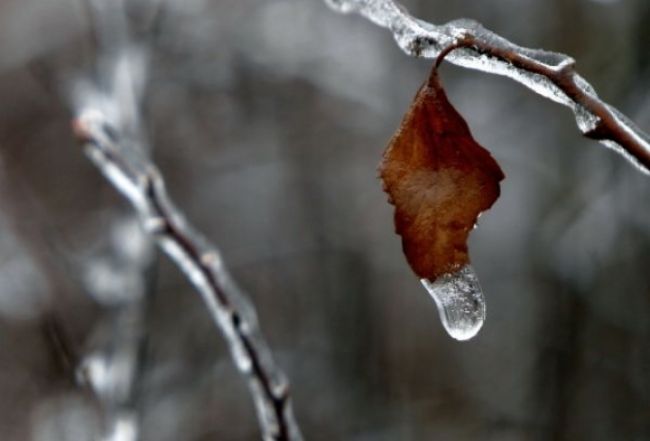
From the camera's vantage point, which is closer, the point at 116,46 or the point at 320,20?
the point at 116,46

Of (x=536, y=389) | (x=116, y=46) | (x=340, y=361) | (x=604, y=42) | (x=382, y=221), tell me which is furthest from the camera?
(x=382, y=221)

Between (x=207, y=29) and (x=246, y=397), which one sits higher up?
(x=207, y=29)

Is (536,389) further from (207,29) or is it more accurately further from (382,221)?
(207,29)

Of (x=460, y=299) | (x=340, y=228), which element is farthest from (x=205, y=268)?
(x=340, y=228)

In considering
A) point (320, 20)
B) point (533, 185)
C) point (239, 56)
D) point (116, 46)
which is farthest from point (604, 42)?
point (116, 46)

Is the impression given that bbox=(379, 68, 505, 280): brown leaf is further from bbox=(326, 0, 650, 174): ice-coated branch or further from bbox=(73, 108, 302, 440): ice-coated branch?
bbox=(73, 108, 302, 440): ice-coated branch

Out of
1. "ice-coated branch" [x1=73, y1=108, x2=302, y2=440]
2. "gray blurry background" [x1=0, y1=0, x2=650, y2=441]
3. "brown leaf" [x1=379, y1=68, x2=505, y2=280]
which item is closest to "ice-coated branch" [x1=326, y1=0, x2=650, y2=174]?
"brown leaf" [x1=379, y1=68, x2=505, y2=280]

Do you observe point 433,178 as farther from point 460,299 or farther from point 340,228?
point 340,228

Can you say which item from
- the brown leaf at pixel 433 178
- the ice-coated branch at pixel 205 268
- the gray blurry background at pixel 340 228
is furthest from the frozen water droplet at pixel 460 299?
the gray blurry background at pixel 340 228
